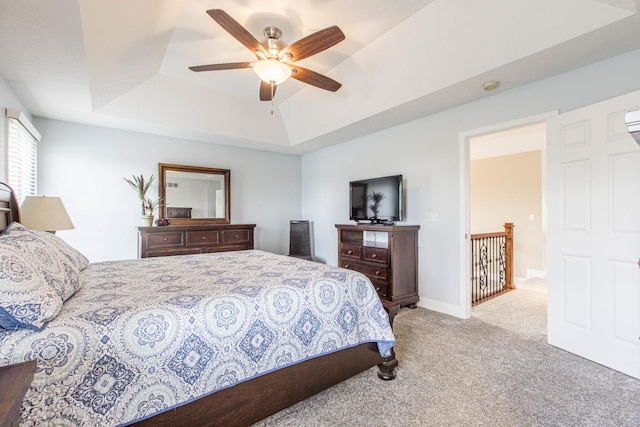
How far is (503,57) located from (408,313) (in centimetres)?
276

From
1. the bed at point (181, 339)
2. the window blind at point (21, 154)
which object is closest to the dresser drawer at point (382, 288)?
the bed at point (181, 339)

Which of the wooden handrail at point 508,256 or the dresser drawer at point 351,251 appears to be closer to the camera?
the dresser drawer at point 351,251

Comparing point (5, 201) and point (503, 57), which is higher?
point (503, 57)

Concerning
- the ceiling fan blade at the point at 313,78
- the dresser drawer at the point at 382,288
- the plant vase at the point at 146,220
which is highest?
the ceiling fan blade at the point at 313,78

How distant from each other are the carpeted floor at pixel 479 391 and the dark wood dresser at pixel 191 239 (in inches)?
114

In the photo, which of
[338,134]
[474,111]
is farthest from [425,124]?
[338,134]

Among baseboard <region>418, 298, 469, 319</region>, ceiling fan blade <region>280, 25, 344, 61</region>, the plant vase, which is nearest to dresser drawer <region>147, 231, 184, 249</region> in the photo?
the plant vase

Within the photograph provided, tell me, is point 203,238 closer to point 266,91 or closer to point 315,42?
point 266,91

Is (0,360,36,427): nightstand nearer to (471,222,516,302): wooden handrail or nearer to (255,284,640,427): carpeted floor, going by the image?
(255,284,640,427): carpeted floor

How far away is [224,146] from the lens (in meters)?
5.01

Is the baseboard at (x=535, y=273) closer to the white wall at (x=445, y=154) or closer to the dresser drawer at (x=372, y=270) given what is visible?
the white wall at (x=445, y=154)

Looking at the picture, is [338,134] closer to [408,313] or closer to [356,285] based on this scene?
[408,313]

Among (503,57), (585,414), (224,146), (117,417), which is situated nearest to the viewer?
(117,417)

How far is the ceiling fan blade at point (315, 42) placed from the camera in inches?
83.8
